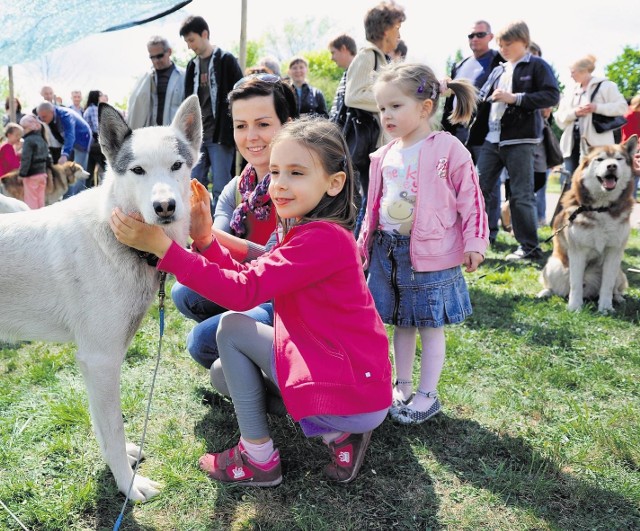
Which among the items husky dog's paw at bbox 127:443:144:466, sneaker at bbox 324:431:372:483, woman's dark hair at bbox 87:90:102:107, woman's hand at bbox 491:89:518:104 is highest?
woman's hand at bbox 491:89:518:104

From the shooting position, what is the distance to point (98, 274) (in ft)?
7.22

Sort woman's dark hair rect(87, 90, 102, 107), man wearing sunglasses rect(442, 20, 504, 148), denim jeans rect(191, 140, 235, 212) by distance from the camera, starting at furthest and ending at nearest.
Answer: woman's dark hair rect(87, 90, 102, 107), man wearing sunglasses rect(442, 20, 504, 148), denim jeans rect(191, 140, 235, 212)

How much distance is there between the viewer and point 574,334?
4.23m

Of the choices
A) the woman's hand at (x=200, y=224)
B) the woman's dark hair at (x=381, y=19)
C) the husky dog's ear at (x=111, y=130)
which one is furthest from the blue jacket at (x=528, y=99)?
the husky dog's ear at (x=111, y=130)

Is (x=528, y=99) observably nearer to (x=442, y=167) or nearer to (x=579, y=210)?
(x=579, y=210)

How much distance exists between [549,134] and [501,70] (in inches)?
52.9

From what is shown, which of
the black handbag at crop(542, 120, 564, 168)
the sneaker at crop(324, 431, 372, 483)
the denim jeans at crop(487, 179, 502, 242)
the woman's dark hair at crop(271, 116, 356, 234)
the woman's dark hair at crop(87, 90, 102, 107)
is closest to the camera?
the woman's dark hair at crop(271, 116, 356, 234)

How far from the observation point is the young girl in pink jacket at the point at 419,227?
284 cm

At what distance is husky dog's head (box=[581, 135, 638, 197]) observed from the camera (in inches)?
199

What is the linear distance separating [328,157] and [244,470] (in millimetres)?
1519

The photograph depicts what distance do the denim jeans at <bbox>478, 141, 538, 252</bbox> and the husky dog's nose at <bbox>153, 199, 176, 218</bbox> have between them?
5.21 meters

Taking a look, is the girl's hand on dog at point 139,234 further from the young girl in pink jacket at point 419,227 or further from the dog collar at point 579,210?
the dog collar at point 579,210

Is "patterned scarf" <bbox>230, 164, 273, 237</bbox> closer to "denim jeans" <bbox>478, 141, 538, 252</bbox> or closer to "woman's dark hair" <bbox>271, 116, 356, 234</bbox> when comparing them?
"woman's dark hair" <bbox>271, 116, 356, 234</bbox>

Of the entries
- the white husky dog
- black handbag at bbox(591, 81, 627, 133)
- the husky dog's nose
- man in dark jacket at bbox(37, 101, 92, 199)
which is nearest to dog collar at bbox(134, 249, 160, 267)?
the white husky dog
